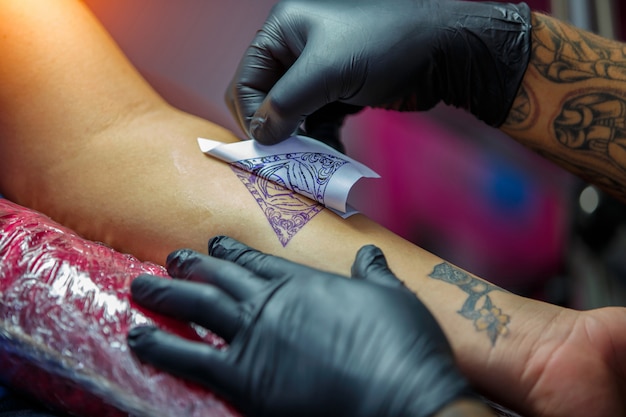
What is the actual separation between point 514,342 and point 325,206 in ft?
1.48

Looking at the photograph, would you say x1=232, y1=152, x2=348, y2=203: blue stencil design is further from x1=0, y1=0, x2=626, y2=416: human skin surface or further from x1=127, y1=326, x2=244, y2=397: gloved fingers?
x1=127, y1=326, x2=244, y2=397: gloved fingers

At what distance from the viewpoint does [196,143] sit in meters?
1.24

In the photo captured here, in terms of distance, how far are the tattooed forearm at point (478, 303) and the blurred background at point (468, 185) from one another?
0.82 m

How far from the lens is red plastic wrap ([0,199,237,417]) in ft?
2.85

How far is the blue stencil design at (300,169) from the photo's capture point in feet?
3.77

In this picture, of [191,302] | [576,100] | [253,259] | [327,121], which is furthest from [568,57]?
[191,302]

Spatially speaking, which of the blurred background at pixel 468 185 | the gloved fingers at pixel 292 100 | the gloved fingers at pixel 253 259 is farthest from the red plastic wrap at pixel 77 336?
the blurred background at pixel 468 185

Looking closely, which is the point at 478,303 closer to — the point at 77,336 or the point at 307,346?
the point at 307,346

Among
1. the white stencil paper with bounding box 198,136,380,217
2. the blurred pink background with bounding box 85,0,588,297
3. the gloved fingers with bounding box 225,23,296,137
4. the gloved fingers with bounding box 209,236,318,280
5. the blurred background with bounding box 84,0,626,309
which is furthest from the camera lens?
the blurred pink background with bounding box 85,0,588,297

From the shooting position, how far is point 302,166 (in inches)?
46.2

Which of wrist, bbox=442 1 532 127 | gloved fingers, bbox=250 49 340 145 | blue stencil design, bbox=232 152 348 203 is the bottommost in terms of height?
blue stencil design, bbox=232 152 348 203

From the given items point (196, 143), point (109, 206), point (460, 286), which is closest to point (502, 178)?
point (460, 286)

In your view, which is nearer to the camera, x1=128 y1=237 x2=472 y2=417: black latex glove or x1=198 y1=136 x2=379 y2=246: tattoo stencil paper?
x1=128 y1=237 x2=472 y2=417: black latex glove

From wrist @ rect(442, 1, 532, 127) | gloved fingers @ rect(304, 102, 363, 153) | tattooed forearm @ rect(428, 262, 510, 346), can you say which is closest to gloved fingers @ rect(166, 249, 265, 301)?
tattooed forearm @ rect(428, 262, 510, 346)
